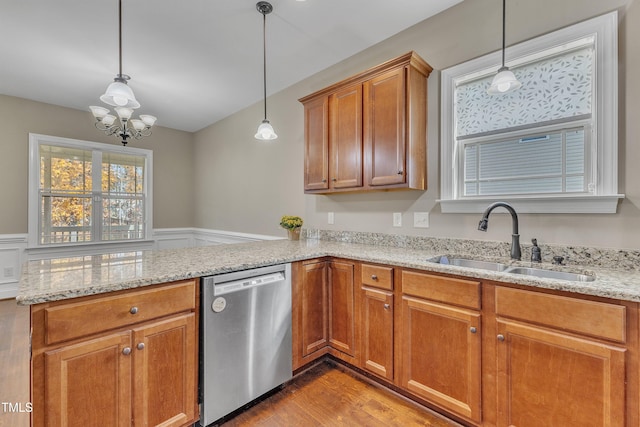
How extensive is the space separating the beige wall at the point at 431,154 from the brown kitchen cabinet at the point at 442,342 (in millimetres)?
660

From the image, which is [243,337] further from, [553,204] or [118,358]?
[553,204]

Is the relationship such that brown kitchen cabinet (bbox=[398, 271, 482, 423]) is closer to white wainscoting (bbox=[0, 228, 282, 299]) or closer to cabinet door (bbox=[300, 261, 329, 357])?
cabinet door (bbox=[300, 261, 329, 357])

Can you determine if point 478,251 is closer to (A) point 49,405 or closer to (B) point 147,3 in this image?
(A) point 49,405

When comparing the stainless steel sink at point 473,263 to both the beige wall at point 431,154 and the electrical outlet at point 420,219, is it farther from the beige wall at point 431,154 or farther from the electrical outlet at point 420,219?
the electrical outlet at point 420,219

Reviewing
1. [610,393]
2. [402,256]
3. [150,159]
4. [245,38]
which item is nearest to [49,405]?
[402,256]

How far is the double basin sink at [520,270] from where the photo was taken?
150 centimetres

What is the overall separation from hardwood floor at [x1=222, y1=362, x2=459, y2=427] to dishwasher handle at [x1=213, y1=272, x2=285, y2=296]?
78 cm

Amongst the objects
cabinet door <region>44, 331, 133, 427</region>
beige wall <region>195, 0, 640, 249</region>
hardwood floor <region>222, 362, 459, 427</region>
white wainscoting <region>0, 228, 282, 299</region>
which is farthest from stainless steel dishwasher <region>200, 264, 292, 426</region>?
white wainscoting <region>0, 228, 282, 299</region>

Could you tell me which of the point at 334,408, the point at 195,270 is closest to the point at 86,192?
the point at 195,270

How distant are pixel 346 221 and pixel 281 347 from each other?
1.36m

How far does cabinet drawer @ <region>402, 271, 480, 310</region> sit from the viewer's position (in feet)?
5.00

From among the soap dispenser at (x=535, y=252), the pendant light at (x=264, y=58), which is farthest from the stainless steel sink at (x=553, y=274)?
the pendant light at (x=264, y=58)

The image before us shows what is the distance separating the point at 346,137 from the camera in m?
2.48

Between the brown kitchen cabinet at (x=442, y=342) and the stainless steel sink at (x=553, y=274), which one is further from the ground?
the stainless steel sink at (x=553, y=274)
